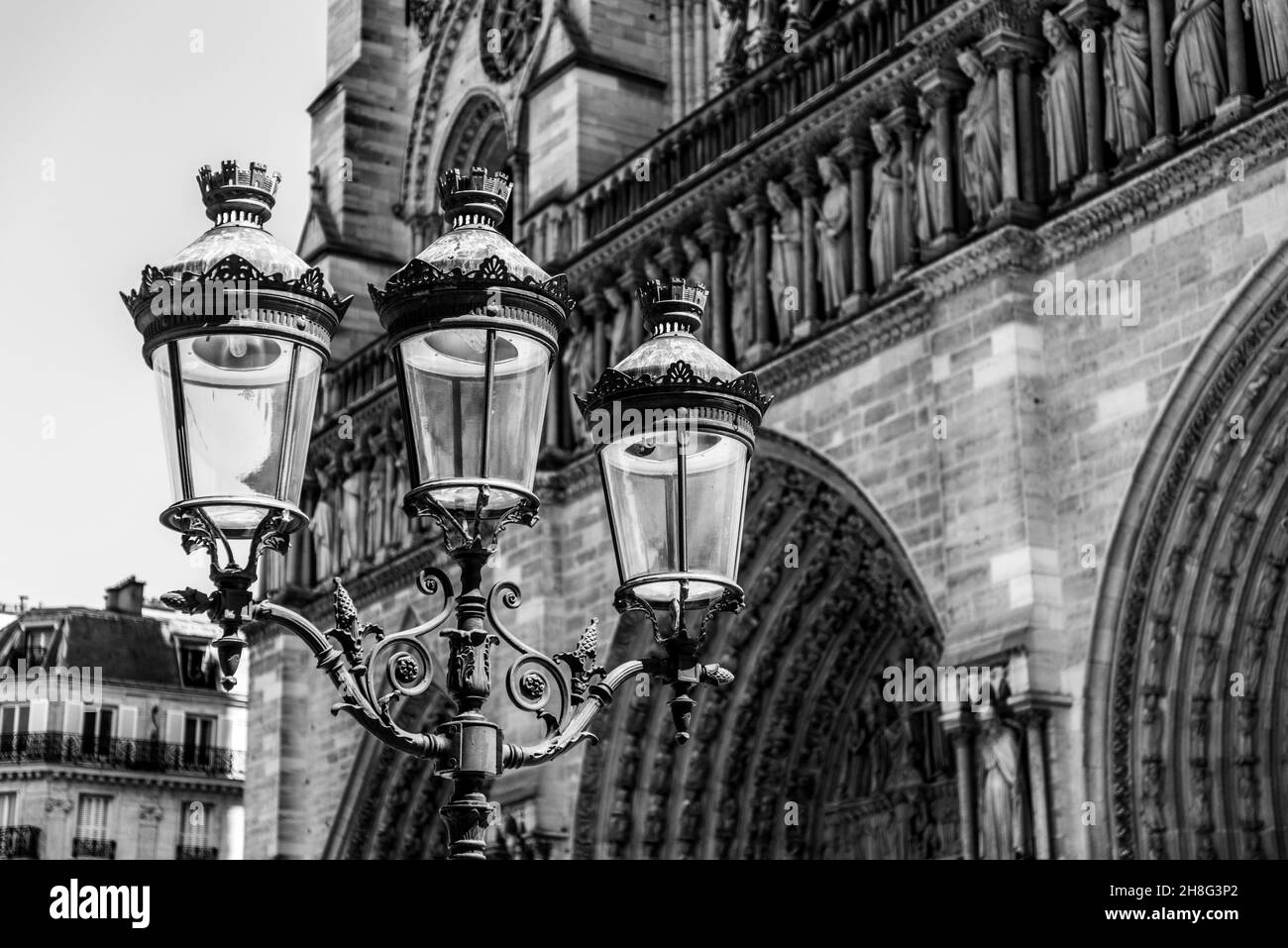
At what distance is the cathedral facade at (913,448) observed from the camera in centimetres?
1429

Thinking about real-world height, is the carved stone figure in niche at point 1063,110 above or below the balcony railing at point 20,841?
above

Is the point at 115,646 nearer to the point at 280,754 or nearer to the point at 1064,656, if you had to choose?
the point at 280,754

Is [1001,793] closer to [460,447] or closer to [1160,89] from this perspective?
[1160,89]

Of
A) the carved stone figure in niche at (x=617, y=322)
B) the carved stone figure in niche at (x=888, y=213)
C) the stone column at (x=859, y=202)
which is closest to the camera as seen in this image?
the carved stone figure in niche at (x=888, y=213)

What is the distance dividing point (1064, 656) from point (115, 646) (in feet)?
103

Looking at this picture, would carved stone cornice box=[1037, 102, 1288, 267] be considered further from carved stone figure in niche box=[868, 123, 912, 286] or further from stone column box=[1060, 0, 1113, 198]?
carved stone figure in niche box=[868, 123, 912, 286]

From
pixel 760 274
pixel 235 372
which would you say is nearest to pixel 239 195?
pixel 235 372

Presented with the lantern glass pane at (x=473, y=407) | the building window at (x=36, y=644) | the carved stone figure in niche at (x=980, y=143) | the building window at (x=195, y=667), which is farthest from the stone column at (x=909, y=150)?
the building window at (x=36, y=644)

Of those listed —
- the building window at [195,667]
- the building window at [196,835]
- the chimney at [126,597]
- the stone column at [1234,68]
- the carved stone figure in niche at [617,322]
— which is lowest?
the building window at [196,835]

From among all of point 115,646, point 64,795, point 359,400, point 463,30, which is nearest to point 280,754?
point 359,400

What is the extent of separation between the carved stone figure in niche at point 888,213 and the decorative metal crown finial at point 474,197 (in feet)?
29.5

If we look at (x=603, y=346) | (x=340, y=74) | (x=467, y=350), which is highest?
(x=340, y=74)

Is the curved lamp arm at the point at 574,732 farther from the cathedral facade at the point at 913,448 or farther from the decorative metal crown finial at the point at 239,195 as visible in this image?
the cathedral facade at the point at 913,448

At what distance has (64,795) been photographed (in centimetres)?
3972
